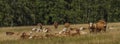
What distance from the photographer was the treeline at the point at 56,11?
82.8m

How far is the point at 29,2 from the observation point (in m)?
86.0

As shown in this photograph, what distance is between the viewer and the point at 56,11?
8644 cm

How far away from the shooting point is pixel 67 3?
88500 mm

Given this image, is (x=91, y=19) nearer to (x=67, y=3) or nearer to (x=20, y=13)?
(x=67, y=3)

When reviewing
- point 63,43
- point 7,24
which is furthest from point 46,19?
point 63,43

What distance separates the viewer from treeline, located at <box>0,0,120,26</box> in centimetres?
8281

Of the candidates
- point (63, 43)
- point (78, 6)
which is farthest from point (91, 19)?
point (63, 43)

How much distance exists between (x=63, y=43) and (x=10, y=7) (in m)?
69.1

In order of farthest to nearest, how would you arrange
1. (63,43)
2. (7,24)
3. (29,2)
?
(29,2) → (7,24) → (63,43)

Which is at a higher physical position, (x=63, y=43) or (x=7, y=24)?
(x=63, y=43)

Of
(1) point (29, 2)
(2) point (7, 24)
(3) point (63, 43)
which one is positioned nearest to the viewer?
(3) point (63, 43)

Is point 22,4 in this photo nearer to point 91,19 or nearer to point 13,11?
point 13,11

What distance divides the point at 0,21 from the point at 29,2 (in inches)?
365

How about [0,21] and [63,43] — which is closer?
[63,43]
